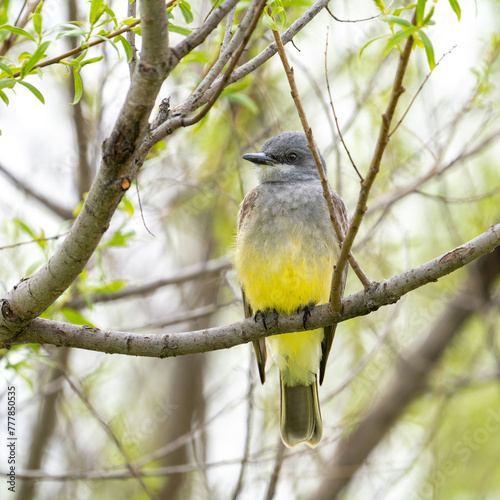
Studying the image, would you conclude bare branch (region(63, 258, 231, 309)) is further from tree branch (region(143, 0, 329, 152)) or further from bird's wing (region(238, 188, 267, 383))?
tree branch (region(143, 0, 329, 152))

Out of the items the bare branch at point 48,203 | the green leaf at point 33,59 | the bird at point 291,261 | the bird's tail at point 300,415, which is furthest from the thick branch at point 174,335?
the bare branch at point 48,203

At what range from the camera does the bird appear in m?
4.46

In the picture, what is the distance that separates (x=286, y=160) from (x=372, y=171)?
9.06 ft

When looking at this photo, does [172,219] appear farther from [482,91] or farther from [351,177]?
[482,91]

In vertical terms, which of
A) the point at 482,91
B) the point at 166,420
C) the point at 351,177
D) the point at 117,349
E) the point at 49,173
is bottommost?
the point at 117,349

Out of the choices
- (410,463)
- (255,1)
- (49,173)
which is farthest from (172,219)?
(255,1)

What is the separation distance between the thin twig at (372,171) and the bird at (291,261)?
634 millimetres

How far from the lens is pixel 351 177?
6.72 meters

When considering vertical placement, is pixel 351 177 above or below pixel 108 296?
above

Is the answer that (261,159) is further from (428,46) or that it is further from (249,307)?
(428,46)

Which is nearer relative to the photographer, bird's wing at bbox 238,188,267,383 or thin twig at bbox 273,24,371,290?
thin twig at bbox 273,24,371,290

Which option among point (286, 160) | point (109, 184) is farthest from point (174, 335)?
point (286, 160)

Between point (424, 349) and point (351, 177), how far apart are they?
2.00m

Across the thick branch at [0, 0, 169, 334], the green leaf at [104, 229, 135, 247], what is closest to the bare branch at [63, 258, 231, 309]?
the green leaf at [104, 229, 135, 247]
